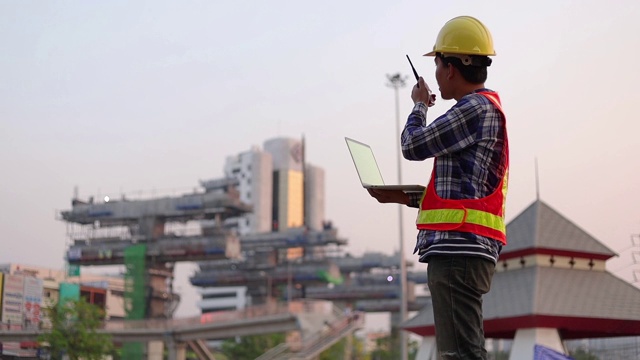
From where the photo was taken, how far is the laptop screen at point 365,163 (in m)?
4.23

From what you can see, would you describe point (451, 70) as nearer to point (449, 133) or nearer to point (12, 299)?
point (449, 133)

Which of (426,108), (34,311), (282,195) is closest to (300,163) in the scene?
(282,195)

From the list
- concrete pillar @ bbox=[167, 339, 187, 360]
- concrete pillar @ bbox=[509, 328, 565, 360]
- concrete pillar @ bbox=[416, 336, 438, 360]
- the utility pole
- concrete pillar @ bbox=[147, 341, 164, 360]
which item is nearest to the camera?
concrete pillar @ bbox=[509, 328, 565, 360]

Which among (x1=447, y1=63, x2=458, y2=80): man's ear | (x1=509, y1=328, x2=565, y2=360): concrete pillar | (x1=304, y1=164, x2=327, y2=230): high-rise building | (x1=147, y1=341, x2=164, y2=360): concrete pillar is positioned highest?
(x1=304, y1=164, x2=327, y2=230): high-rise building

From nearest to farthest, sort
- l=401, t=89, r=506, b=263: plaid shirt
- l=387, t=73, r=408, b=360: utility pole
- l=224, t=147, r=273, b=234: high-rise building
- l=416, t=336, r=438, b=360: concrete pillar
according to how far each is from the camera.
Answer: l=401, t=89, r=506, b=263: plaid shirt → l=416, t=336, r=438, b=360: concrete pillar → l=387, t=73, r=408, b=360: utility pole → l=224, t=147, r=273, b=234: high-rise building

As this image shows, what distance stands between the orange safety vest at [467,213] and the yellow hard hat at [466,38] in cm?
22

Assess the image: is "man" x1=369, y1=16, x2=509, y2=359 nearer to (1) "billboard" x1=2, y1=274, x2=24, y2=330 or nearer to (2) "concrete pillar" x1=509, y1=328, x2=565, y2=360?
(2) "concrete pillar" x1=509, y1=328, x2=565, y2=360

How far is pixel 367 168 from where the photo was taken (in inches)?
170

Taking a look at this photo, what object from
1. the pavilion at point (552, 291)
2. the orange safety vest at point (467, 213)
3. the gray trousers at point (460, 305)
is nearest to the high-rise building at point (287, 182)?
the pavilion at point (552, 291)

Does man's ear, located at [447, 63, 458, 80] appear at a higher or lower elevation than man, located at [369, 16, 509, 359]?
higher

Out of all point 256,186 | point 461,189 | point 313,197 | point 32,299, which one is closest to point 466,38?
point 461,189

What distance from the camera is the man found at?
390 cm

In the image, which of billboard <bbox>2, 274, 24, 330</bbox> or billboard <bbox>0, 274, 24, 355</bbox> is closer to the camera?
billboard <bbox>0, 274, 24, 355</bbox>

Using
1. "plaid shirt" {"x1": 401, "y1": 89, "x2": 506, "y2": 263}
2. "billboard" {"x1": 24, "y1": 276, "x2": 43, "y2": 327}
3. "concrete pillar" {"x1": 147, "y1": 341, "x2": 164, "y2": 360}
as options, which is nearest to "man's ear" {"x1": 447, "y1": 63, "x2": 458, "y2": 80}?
"plaid shirt" {"x1": 401, "y1": 89, "x2": 506, "y2": 263}
